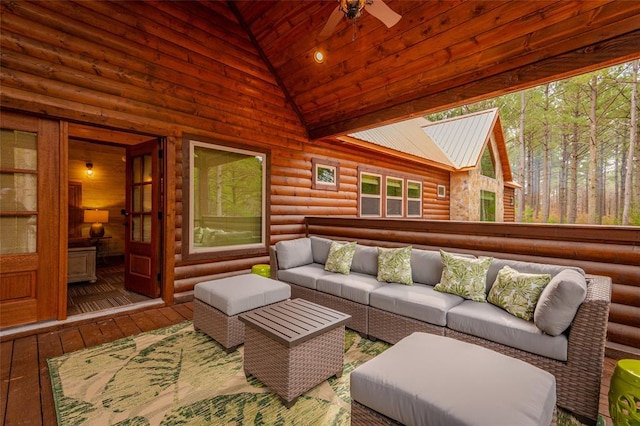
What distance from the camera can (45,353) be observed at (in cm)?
265

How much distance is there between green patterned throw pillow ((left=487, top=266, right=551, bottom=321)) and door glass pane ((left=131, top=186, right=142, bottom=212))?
4856mm

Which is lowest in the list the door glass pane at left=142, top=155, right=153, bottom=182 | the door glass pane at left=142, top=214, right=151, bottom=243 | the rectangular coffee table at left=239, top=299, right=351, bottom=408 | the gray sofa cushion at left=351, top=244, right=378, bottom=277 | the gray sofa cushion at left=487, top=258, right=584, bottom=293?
the rectangular coffee table at left=239, top=299, right=351, bottom=408

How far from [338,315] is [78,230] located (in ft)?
23.8

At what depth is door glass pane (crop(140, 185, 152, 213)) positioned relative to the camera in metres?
4.25

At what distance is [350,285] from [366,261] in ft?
2.00

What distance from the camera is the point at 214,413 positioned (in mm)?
1889

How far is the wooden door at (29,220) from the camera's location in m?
2.98

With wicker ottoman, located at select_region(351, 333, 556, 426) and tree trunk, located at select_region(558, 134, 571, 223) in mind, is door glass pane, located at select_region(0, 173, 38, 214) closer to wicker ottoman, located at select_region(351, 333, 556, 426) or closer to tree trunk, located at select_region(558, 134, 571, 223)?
wicker ottoman, located at select_region(351, 333, 556, 426)

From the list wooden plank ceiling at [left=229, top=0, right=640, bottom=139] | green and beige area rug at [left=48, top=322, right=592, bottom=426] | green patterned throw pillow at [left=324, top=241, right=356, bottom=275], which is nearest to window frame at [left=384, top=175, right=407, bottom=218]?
wooden plank ceiling at [left=229, top=0, right=640, bottom=139]

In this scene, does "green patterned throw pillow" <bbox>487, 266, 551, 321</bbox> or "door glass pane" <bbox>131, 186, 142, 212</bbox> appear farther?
"door glass pane" <bbox>131, 186, 142, 212</bbox>

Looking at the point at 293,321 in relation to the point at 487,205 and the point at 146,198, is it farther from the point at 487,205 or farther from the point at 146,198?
the point at 487,205

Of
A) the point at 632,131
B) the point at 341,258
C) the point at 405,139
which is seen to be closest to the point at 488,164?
the point at 632,131

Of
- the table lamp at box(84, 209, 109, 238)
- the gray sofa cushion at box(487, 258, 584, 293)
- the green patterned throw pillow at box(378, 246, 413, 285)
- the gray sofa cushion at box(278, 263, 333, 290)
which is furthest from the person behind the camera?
the table lamp at box(84, 209, 109, 238)

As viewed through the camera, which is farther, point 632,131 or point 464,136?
point 464,136
